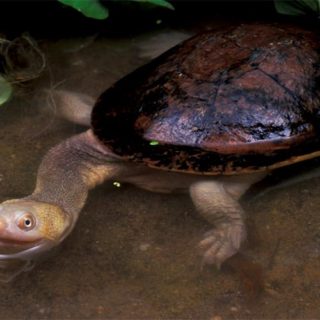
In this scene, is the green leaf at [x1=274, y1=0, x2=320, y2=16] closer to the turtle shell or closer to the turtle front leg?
the turtle shell

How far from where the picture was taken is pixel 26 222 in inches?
101

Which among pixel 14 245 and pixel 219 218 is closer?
pixel 14 245

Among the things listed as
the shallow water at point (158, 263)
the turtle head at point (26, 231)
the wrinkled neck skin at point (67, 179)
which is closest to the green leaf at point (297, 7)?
the shallow water at point (158, 263)

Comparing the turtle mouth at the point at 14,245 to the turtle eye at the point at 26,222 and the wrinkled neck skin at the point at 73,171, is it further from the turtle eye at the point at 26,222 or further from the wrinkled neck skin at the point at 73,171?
the wrinkled neck skin at the point at 73,171

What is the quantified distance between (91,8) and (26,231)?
141 cm

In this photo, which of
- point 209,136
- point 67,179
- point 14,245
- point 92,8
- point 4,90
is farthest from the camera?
point 92,8

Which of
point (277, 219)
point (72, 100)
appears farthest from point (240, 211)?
point (72, 100)

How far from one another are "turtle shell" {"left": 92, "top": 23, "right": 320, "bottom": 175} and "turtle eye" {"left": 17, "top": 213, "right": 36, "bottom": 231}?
21.8 inches

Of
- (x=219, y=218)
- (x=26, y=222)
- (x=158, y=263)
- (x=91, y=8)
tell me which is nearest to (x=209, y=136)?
(x=219, y=218)

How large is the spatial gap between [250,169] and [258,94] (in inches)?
13.0

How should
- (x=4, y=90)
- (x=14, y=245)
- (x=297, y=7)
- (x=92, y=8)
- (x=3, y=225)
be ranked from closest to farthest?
(x=3, y=225) < (x=14, y=245) < (x=4, y=90) < (x=92, y=8) < (x=297, y=7)

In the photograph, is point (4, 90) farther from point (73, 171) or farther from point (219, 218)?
point (219, 218)

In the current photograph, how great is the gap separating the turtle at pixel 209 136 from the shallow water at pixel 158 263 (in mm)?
72

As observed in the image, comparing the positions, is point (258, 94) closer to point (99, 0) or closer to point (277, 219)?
point (277, 219)
